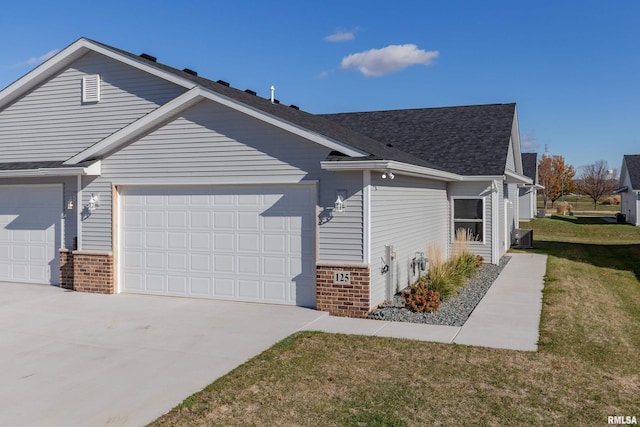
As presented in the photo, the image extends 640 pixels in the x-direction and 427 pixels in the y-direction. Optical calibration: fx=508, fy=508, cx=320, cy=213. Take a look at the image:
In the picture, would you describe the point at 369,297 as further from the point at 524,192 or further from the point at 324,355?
the point at 524,192

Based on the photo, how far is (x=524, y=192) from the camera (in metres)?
38.6

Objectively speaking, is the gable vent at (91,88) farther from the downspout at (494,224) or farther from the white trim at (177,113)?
the downspout at (494,224)

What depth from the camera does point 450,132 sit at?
64.4 feet

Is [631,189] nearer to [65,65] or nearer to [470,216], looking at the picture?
[470,216]

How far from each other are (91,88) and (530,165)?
128 feet

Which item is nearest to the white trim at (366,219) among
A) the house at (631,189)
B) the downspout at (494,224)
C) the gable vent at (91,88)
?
the gable vent at (91,88)

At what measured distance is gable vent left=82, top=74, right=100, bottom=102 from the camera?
1230 cm

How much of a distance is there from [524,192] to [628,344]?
33.0m

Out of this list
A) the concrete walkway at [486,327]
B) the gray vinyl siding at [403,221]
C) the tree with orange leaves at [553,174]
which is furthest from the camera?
the tree with orange leaves at [553,174]

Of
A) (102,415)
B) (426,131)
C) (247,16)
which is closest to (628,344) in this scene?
(102,415)

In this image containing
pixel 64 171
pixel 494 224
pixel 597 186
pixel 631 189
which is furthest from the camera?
pixel 597 186

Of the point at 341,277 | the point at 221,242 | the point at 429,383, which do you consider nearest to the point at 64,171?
the point at 221,242

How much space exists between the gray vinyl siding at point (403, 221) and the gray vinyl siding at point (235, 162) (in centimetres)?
58

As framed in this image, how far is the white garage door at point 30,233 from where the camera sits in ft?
40.4
